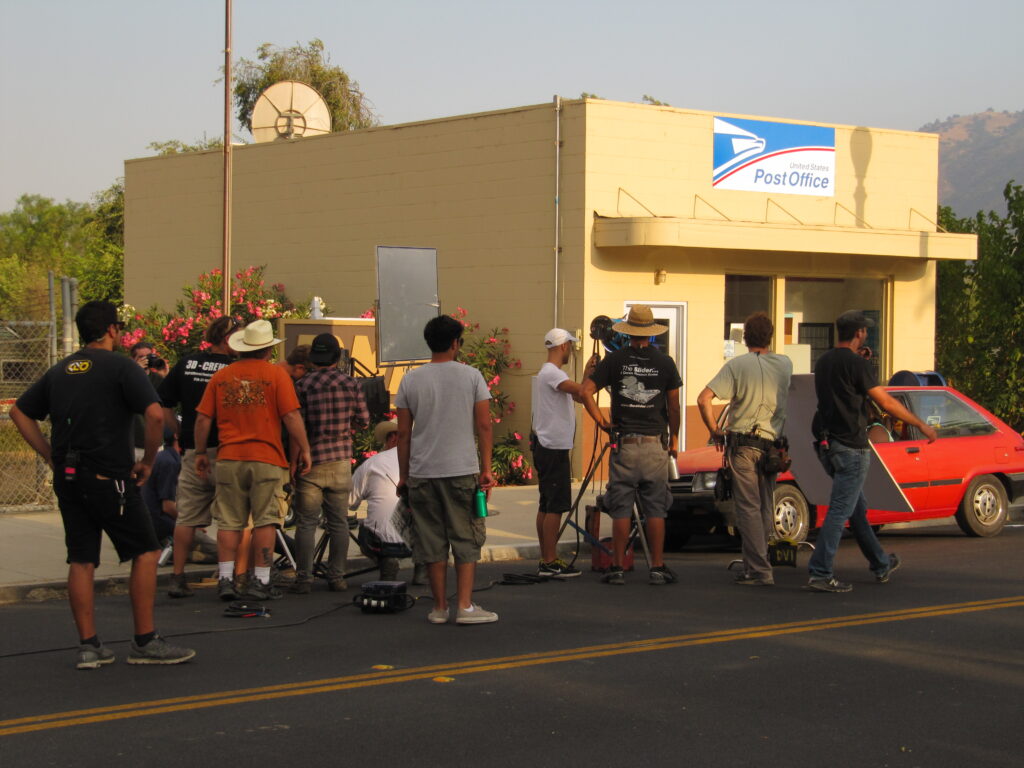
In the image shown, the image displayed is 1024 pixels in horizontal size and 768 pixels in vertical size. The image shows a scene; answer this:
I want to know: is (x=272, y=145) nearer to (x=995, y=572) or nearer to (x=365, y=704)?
(x=995, y=572)

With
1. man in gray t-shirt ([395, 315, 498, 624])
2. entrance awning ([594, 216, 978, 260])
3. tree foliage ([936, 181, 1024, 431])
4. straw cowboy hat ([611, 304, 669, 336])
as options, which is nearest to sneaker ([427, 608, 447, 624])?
man in gray t-shirt ([395, 315, 498, 624])

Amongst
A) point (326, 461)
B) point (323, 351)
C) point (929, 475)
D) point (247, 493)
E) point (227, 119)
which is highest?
point (227, 119)

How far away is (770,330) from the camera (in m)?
9.80

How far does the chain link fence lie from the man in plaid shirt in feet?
16.9

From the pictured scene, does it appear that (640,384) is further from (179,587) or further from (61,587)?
(61,587)

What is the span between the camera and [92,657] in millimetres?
6852

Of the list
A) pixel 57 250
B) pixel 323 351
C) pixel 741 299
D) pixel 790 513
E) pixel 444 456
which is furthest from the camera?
pixel 57 250

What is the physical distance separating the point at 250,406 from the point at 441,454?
4.70ft

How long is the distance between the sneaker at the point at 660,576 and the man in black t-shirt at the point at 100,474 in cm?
390

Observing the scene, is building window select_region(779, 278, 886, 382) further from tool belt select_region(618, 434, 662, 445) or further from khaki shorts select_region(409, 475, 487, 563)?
khaki shorts select_region(409, 475, 487, 563)

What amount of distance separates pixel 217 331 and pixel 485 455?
249 cm

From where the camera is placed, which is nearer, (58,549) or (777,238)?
(58,549)

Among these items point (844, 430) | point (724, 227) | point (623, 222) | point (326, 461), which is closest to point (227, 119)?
point (623, 222)

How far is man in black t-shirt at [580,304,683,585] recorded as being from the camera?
9.59m
